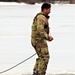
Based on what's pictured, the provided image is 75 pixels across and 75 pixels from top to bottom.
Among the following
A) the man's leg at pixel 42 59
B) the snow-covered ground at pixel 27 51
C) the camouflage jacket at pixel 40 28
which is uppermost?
the camouflage jacket at pixel 40 28

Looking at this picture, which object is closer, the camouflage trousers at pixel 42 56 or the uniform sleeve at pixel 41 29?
the uniform sleeve at pixel 41 29

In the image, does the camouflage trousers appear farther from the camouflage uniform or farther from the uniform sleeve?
the uniform sleeve

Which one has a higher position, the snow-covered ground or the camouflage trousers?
the camouflage trousers

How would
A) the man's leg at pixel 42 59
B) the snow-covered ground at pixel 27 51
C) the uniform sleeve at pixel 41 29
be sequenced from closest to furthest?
the uniform sleeve at pixel 41 29
the man's leg at pixel 42 59
the snow-covered ground at pixel 27 51

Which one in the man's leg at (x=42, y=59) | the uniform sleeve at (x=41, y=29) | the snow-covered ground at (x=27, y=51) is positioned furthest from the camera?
the snow-covered ground at (x=27, y=51)

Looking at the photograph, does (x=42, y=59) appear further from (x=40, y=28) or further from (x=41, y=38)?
(x=40, y=28)

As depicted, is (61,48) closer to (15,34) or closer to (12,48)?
(12,48)

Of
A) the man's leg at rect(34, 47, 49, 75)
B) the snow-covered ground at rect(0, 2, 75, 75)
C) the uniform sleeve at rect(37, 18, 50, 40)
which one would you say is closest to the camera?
the uniform sleeve at rect(37, 18, 50, 40)

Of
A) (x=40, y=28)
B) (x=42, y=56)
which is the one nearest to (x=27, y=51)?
(x=42, y=56)

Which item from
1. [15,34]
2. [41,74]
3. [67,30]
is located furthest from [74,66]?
[67,30]

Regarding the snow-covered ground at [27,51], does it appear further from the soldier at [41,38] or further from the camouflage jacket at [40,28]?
the camouflage jacket at [40,28]

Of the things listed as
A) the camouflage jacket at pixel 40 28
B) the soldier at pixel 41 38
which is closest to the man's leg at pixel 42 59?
the soldier at pixel 41 38

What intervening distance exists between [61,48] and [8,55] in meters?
1.53

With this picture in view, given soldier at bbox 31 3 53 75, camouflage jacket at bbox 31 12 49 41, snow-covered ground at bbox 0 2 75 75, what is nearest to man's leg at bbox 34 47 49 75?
soldier at bbox 31 3 53 75
